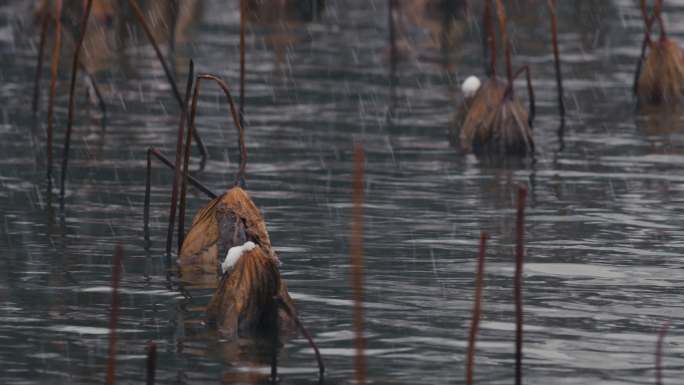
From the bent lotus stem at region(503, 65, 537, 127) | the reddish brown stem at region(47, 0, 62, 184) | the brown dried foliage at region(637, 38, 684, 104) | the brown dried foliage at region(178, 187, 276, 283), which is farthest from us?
the brown dried foliage at region(637, 38, 684, 104)

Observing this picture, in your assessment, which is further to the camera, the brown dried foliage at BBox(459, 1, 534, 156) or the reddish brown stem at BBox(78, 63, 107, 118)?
the reddish brown stem at BBox(78, 63, 107, 118)

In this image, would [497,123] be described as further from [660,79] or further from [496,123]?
[660,79]

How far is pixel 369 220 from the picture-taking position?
522 inches

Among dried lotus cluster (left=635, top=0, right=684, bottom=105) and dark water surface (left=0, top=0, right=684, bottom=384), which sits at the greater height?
dried lotus cluster (left=635, top=0, right=684, bottom=105)

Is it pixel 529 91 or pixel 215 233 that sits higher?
pixel 529 91

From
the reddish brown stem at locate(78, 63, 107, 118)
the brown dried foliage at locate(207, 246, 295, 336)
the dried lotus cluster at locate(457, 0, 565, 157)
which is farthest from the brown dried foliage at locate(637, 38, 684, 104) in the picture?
the brown dried foliage at locate(207, 246, 295, 336)

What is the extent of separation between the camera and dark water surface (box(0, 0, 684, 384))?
9047 mm

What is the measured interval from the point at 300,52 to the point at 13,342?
15.6m

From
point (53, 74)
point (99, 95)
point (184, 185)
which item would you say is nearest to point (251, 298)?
point (184, 185)

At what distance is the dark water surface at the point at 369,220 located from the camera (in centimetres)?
905

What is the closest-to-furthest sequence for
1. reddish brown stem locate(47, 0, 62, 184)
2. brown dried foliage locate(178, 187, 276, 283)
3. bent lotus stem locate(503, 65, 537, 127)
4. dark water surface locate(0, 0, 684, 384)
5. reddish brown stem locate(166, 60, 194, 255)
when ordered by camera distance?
1. dark water surface locate(0, 0, 684, 384)
2. brown dried foliage locate(178, 187, 276, 283)
3. reddish brown stem locate(166, 60, 194, 255)
4. reddish brown stem locate(47, 0, 62, 184)
5. bent lotus stem locate(503, 65, 537, 127)

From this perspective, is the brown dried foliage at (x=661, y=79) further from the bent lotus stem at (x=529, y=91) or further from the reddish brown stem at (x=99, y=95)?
the reddish brown stem at (x=99, y=95)

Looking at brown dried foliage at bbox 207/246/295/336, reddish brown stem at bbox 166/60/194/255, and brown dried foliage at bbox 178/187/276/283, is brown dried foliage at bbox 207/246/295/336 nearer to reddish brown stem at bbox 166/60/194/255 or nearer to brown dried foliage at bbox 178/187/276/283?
brown dried foliage at bbox 178/187/276/283

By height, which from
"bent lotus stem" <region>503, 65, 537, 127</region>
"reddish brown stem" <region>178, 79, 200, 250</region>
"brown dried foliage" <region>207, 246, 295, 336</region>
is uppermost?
"bent lotus stem" <region>503, 65, 537, 127</region>
